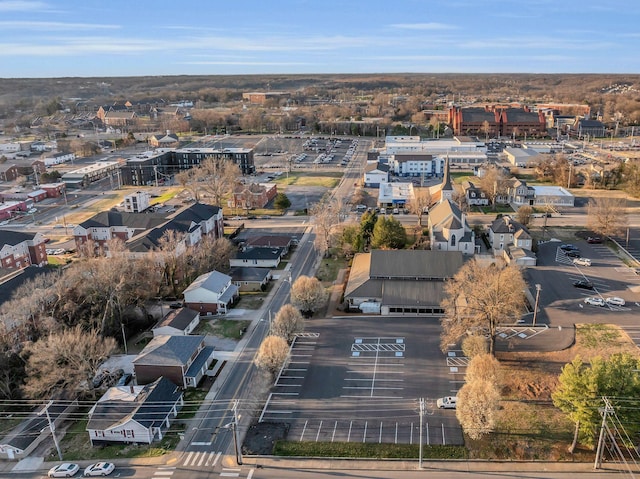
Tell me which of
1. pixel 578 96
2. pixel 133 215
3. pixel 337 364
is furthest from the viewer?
pixel 578 96

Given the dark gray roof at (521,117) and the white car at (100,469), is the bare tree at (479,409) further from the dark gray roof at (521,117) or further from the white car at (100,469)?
the dark gray roof at (521,117)

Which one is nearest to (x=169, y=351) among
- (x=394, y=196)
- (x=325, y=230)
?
(x=325, y=230)

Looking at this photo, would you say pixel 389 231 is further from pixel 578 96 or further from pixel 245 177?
pixel 578 96

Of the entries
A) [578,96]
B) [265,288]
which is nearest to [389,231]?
[265,288]

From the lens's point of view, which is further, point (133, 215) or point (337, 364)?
point (133, 215)

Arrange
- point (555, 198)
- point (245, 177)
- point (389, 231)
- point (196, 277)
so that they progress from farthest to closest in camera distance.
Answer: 1. point (245, 177)
2. point (555, 198)
3. point (389, 231)
4. point (196, 277)

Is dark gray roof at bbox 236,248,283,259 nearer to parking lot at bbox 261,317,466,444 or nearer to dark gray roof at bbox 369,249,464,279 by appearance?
dark gray roof at bbox 369,249,464,279

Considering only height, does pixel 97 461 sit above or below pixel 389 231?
below
